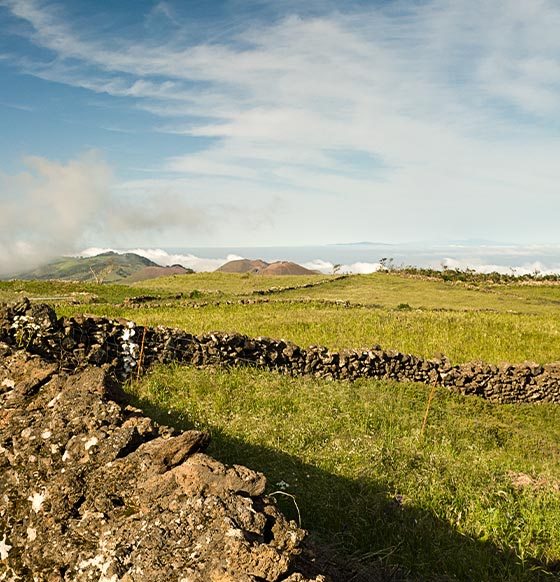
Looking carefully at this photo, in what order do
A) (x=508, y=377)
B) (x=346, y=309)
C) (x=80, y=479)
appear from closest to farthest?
(x=80, y=479), (x=508, y=377), (x=346, y=309)

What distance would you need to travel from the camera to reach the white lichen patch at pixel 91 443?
477cm

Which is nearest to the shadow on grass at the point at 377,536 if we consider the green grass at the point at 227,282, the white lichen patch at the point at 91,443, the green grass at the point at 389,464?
the green grass at the point at 389,464

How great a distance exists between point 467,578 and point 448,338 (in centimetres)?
1748

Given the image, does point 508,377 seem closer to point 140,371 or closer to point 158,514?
point 140,371

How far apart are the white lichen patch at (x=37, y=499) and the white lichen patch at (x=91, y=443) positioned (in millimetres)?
502

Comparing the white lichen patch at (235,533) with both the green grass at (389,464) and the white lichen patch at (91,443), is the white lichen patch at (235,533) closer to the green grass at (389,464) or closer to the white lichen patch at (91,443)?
the white lichen patch at (91,443)

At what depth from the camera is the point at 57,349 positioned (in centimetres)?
1223

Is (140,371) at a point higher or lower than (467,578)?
higher

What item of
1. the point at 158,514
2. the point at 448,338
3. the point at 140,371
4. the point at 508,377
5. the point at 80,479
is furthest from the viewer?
the point at 448,338

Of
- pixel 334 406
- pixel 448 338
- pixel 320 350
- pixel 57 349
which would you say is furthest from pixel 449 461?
pixel 448 338

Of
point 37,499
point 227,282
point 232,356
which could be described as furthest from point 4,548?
point 227,282

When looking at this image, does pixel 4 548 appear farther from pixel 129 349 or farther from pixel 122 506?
pixel 129 349

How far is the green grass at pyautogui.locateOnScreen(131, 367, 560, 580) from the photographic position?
669 cm

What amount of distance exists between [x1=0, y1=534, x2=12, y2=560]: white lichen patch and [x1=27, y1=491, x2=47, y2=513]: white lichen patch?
1.07ft
